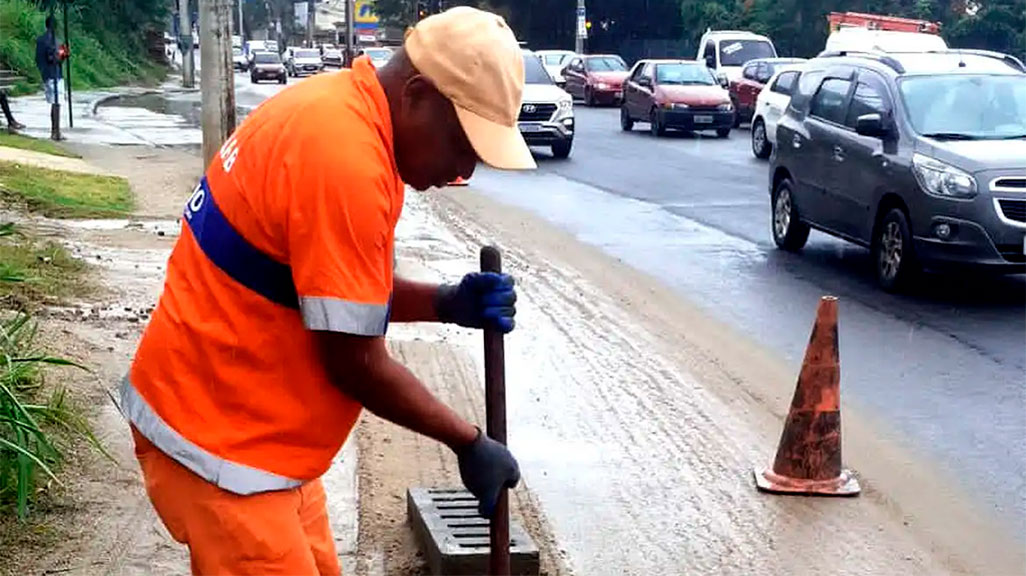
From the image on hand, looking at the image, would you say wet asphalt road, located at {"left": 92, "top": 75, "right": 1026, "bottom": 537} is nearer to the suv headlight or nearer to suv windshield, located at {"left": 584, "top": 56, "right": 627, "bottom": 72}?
the suv headlight

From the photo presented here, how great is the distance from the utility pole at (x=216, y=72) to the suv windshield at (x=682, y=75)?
1399cm

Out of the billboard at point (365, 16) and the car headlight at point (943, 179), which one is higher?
the car headlight at point (943, 179)

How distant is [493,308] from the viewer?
3.14 meters

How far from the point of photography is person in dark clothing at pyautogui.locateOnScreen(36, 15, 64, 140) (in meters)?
22.8

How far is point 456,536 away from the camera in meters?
4.96

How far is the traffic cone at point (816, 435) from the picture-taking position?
613 centimetres

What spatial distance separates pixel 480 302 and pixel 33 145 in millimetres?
18305

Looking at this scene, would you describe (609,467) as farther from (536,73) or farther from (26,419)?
(536,73)

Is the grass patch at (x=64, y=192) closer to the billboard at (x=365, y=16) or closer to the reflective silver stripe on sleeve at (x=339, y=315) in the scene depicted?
the reflective silver stripe on sleeve at (x=339, y=315)

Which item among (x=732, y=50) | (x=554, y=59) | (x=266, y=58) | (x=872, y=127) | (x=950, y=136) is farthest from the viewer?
(x=266, y=58)

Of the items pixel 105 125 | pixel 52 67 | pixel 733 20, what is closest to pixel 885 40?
pixel 52 67

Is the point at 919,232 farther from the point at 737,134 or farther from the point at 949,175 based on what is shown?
the point at 737,134

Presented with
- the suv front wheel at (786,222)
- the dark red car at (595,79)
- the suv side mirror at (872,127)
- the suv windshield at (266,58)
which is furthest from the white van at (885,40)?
the suv windshield at (266,58)

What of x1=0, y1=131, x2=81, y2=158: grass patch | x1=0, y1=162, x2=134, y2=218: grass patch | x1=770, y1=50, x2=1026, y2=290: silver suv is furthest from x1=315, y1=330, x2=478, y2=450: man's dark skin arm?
x1=0, y1=131, x2=81, y2=158: grass patch
